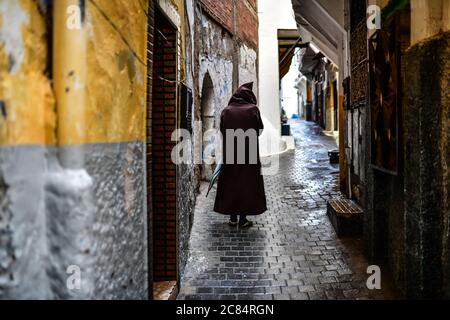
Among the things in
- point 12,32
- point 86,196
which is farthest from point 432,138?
point 12,32

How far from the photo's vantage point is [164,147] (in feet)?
12.7

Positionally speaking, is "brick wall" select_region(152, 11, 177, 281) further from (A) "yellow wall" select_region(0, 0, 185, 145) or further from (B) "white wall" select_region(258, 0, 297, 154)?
(B) "white wall" select_region(258, 0, 297, 154)

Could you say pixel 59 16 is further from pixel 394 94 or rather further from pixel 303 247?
pixel 303 247

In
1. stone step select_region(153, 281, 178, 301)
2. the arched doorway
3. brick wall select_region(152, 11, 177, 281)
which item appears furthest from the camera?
the arched doorway

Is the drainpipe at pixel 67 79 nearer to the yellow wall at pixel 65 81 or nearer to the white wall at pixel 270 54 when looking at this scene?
the yellow wall at pixel 65 81

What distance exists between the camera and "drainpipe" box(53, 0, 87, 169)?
1.75 metres

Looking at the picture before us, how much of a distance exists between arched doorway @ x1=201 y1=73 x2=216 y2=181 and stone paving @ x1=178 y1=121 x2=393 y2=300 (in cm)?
139

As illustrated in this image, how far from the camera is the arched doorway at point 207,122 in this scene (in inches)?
348

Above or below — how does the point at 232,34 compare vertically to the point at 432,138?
above

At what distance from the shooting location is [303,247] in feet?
16.1

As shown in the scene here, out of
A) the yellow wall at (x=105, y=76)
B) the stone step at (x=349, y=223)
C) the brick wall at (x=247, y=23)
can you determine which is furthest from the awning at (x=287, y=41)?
the yellow wall at (x=105, y=76)

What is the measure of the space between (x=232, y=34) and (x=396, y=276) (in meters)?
8.27

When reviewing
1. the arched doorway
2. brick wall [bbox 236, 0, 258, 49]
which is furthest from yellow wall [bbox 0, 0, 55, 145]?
brick wall [bbox 236, 0, 258, 49]

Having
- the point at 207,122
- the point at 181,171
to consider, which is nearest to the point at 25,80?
the point at 181,171
